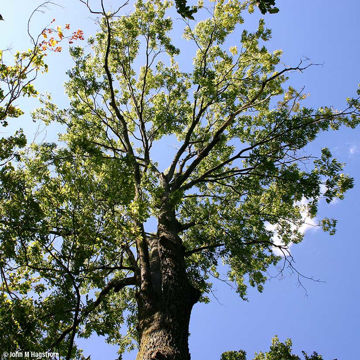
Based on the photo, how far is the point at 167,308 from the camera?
505 cm

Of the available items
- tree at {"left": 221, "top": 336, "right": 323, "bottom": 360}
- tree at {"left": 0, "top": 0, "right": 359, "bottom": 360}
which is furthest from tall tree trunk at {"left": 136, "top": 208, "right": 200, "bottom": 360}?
tree at {"left": 221, "top": 336, "right": 323, "bottom": 360}

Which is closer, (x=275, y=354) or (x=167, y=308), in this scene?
(x=167, y=308)

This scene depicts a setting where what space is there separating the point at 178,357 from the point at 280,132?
6.84m

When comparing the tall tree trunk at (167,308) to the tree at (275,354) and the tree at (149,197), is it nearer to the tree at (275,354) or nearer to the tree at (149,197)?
the tree at (149,197)

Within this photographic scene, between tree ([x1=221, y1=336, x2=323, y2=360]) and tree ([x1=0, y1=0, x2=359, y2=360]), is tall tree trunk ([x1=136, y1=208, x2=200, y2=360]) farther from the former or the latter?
tree ([x1=221, y1=336, x2=323, y2=360])

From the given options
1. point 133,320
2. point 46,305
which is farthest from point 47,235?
point 133,320

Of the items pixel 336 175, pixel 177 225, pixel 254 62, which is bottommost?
pixel 177 225

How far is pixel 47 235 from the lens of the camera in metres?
5.29

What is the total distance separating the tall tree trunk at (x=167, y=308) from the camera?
175 inches

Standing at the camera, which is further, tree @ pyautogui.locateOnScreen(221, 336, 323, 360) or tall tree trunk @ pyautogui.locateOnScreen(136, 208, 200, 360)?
tree @ pyautogui.locateOnScreen(221, 336, 323, 360)

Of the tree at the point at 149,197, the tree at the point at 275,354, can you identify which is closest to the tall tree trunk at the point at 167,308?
the tree at the point at 149,197

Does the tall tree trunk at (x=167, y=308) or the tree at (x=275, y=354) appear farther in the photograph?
the tree at (x=275, y=354)

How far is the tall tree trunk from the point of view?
175 inches

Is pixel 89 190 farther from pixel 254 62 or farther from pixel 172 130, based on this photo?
pixel 254 62
